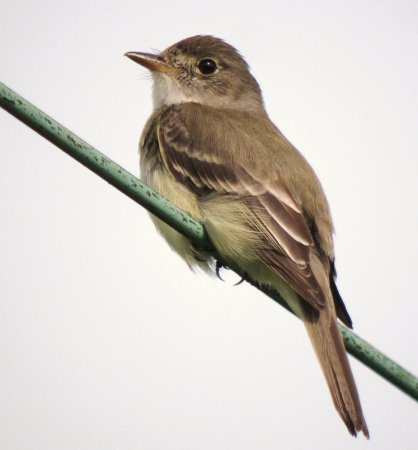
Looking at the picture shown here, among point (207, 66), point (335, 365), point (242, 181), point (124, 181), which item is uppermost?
point (207, 66)

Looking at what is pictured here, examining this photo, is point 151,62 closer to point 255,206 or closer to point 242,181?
point 242,181

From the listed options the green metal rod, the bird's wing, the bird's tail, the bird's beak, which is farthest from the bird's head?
the green metal rod

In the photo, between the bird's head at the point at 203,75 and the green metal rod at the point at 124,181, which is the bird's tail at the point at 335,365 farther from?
the bird's head at the point at 203,75

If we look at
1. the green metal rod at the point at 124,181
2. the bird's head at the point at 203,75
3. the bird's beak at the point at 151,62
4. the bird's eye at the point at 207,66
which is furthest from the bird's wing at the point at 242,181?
the green metal rod at the point at 124,181

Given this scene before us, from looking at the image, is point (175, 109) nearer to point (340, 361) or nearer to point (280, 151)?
point (280, 151)

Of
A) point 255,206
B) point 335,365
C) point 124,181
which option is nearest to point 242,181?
point 255,206

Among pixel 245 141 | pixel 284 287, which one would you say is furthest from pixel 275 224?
pixel 245 141
